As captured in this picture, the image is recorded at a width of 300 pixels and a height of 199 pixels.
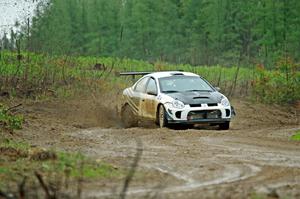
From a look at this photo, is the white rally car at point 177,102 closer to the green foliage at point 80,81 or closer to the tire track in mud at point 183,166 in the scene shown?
the tire track in mud at point 183,166

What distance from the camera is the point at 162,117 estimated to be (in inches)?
714

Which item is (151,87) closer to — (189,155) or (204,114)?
(204,114)

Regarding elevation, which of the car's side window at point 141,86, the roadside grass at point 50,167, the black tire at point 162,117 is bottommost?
the black tire at point 162,117

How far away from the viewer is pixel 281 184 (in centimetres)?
922

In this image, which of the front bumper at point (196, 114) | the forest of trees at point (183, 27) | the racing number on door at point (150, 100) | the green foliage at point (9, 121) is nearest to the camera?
the green foliage at point (9, 121)

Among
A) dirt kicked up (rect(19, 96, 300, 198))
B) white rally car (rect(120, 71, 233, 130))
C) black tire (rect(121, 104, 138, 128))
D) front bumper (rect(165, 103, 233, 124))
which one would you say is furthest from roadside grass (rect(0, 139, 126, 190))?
black tire (rect(121, 104, 138, 128))

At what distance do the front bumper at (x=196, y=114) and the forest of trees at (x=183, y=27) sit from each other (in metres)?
30.8

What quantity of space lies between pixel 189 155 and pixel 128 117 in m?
8.55

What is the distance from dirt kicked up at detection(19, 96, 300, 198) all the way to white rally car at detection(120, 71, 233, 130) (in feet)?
2.54

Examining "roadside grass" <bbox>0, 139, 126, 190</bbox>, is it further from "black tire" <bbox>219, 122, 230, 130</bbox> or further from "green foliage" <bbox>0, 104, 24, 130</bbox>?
"black tire" <bbox>219, 122, 230, 130</bbox>

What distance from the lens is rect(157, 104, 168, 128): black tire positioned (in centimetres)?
1788

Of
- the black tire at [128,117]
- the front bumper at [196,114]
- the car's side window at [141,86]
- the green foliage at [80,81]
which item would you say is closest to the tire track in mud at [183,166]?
the front bumper at [196,114]

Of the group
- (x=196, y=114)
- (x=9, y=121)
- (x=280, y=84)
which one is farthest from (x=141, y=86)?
(x=280, y=84)

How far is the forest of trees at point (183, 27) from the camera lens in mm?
51250
